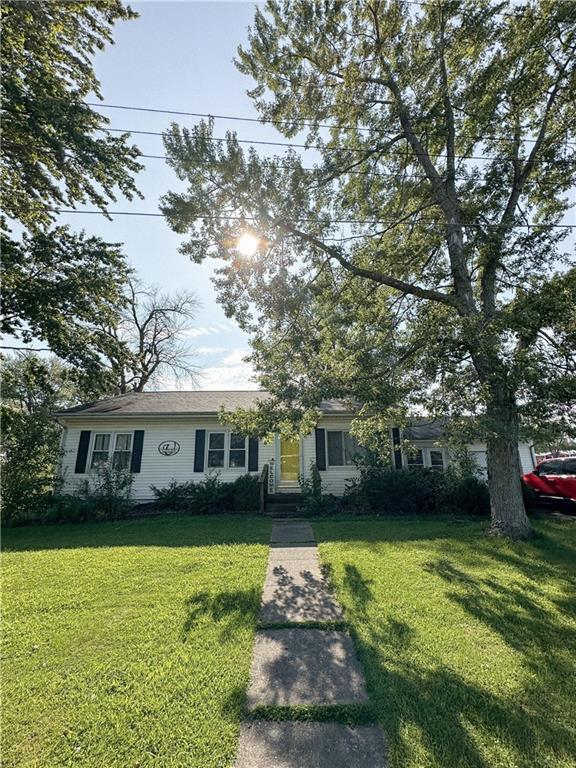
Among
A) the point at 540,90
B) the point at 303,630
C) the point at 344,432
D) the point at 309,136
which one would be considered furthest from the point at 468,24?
the point at 303,630

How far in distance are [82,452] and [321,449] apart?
865cm

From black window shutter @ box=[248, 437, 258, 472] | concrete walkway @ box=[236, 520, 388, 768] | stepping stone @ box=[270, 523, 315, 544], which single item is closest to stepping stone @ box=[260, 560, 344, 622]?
concrete walkway @ box=[236, 520, 388, 768]

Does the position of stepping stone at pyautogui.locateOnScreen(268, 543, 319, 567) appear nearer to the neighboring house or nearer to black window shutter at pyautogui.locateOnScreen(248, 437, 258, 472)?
the neighboring house

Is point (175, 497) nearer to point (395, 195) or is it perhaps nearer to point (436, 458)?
point (436, 458)

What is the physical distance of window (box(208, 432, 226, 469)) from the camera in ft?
40.4

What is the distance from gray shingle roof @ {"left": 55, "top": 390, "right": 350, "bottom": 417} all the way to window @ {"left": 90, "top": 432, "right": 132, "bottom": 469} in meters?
0.94

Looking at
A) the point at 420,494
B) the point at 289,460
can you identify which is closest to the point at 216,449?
the point at 289,460

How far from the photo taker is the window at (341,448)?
12641 mm

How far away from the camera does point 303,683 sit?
289cm

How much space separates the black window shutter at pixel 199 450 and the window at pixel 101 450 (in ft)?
10.5

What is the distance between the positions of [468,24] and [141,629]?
46.4 feet

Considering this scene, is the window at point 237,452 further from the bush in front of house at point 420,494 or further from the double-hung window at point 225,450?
the bush in front of house at point 420,494

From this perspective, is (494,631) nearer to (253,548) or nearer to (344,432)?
(253,548)

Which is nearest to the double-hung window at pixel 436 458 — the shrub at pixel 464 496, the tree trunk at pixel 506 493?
the shrub at pixel 464 496
